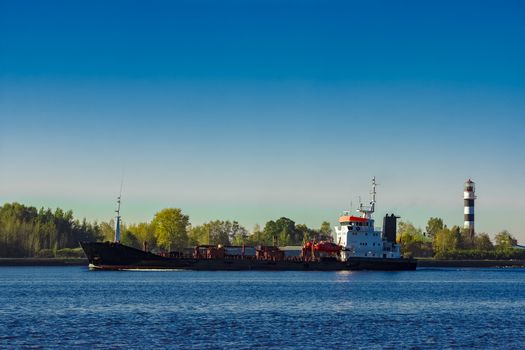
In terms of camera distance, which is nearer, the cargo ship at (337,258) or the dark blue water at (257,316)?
the dark blue water at (257,316)

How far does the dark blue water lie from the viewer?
48125 millimetres

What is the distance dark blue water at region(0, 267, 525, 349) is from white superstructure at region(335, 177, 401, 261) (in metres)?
42.4

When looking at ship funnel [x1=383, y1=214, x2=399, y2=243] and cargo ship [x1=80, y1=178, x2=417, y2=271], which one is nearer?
cargo ship [x1=80, y1=178, x2=417, y2=271]

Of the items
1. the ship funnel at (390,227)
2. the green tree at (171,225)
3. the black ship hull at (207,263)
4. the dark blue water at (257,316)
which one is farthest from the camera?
the green tree at (171,225)

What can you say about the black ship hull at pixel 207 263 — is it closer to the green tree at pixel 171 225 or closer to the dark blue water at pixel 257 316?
the dark blue water at pixel 257 316

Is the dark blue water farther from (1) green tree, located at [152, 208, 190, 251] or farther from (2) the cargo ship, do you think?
(1) green tree, located at [152, 208, 190, 251]

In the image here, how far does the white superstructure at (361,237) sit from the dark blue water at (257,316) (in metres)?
42.4

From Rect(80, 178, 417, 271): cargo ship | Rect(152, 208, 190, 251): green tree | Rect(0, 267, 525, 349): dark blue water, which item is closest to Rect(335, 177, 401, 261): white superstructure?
Rect(80, 178, 417, 271): cargo ship

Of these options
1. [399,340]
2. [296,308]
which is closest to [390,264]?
[296,308]

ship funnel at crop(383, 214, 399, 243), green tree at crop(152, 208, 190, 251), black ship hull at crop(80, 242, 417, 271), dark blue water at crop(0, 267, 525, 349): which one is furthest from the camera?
green tree at crop(152, 208, 190, 251)

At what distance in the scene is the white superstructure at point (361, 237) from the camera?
141 m

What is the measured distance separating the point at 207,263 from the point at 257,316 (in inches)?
3095

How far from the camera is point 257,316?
201ft

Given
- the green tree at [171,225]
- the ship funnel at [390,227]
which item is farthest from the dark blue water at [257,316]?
the green tree at [171,225]
